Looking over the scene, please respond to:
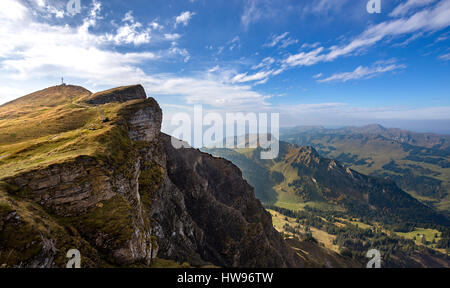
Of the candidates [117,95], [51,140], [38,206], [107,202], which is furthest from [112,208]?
[117,95]

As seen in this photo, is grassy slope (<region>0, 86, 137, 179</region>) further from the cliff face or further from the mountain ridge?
the cliff face

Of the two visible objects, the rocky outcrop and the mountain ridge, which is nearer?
the mountain ridge

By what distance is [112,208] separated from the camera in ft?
97.6

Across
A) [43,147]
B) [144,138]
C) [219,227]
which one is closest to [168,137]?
[144,138]

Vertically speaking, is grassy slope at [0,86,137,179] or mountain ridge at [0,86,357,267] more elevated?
grassy slope at [0,86,137,179]

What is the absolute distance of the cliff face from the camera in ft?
69.6

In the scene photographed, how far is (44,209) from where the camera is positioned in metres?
25.1

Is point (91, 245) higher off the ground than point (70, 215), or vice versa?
point (70, 215)

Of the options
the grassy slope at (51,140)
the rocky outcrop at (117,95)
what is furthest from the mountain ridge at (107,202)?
the rocky outcrop at (117,95)

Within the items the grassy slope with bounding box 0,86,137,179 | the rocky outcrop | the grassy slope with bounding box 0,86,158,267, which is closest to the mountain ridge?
the grassy slope with bounding box 0,86,158,267

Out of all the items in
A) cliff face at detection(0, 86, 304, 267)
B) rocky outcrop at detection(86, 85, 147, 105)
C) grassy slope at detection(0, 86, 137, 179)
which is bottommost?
cliff face at detection(0, 86, 304, 267)

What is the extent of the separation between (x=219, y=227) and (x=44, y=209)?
187ft

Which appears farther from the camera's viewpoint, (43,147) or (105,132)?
(105,132)

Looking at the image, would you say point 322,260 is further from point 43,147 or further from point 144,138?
point 43,147
